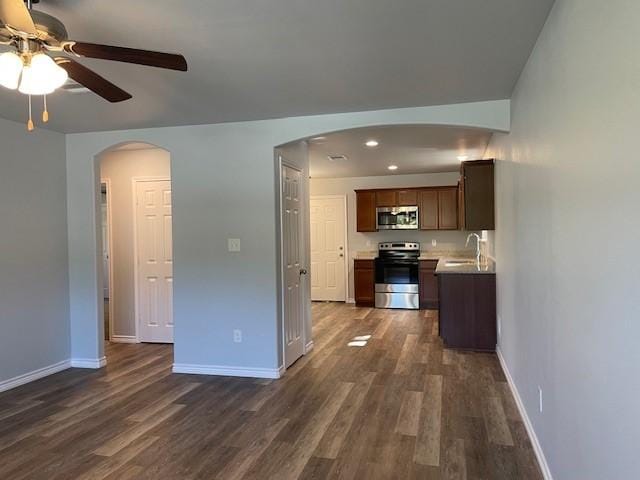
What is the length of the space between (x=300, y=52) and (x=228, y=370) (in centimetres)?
290

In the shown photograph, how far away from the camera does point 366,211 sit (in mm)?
8172

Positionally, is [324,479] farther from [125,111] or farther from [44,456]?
[125,111]

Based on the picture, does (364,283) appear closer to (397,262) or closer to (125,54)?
(397,262)

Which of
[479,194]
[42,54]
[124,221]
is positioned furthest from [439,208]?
[42,54]

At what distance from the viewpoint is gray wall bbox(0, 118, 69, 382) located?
12.9ft

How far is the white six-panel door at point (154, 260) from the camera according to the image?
539 centimetres

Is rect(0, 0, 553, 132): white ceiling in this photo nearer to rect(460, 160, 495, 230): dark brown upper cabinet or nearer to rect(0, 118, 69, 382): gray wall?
rect(0, 118, 69, 382): gray wall

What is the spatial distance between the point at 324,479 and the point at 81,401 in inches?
89.0

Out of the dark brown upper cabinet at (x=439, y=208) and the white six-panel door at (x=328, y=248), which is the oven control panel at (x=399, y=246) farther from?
the white six-panel door at (x=328, y=248)

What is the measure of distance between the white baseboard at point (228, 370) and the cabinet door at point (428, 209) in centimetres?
452

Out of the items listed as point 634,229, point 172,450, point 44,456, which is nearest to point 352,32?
point 634,229

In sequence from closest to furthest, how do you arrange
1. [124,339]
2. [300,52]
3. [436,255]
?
[300,52], [124,339], [436,255]

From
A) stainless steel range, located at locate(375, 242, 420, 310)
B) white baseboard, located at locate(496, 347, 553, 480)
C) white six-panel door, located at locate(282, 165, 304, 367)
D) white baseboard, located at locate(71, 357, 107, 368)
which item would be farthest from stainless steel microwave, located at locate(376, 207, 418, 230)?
white baseboard, located at locate(71, 357, 107, 368)

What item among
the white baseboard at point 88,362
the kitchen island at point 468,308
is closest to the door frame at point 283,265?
the kitchen island at point 468,308
